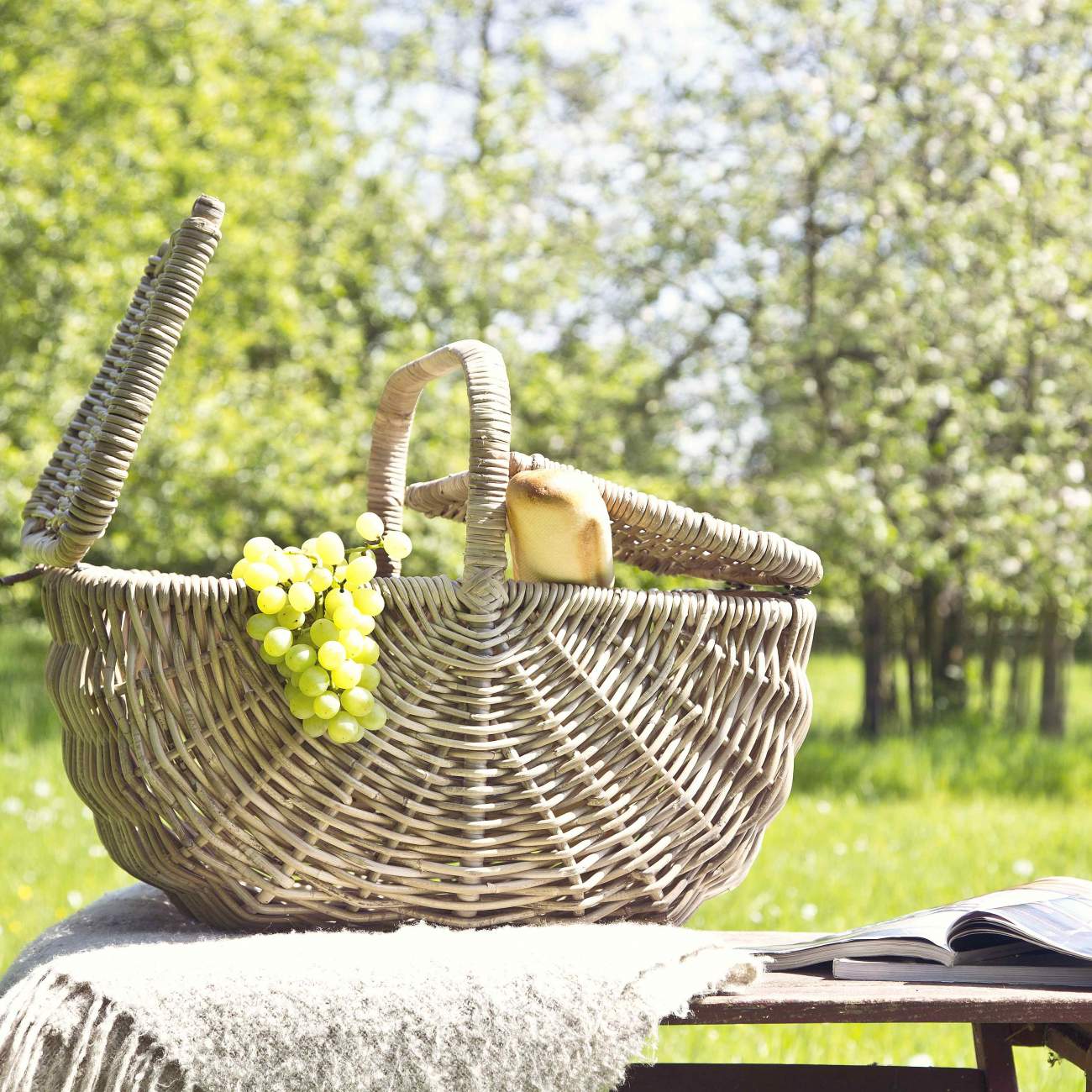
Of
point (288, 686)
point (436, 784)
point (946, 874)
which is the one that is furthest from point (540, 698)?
point (946, 874)

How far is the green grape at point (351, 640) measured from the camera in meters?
1.25

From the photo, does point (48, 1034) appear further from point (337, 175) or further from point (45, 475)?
point (337, 175)

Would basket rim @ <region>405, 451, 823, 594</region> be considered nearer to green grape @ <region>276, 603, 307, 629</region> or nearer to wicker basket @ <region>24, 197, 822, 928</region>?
wicker basket @ <region>24, 197, 822, 928</region>

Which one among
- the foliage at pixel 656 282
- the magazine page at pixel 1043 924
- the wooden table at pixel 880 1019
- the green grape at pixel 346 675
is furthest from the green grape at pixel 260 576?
the foliage at pixel 656 282

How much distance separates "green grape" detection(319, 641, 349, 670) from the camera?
1.21 m

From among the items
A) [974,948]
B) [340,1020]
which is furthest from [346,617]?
[974,948]

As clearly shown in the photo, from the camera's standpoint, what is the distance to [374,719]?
128cm

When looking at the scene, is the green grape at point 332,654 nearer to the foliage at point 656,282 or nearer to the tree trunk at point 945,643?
the foliage at point 656,282

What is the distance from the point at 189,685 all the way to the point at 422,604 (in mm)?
254

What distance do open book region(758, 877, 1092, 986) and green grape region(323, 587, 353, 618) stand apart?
632 millimetres

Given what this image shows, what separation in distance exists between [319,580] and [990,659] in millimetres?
6254

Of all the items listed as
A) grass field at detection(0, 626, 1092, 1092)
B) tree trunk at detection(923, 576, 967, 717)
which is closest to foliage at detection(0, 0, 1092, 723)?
tree trunk at detection(923, 576, 967, 717)

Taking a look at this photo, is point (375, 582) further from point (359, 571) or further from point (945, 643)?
point (945, 643)

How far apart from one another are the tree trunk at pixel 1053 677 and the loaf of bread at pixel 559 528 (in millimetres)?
5397
